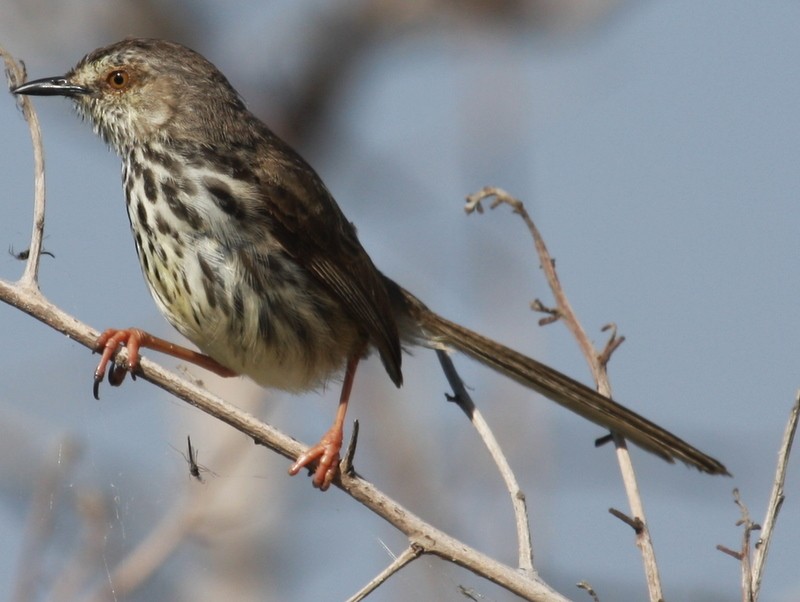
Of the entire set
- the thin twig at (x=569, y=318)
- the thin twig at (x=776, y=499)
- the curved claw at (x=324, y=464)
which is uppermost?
the thin twig at (x=569, y=318)

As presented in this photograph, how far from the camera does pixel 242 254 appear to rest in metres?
5.06

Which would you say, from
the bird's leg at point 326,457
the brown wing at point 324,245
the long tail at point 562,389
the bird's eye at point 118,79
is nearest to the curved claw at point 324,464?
the bird's leg at point 326,457

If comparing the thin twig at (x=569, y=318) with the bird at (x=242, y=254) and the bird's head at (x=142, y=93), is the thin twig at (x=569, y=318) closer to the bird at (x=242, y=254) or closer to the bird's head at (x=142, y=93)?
the bird at (x=242, y=254)

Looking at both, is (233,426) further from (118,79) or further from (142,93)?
(118,79)

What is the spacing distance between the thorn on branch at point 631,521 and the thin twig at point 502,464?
0.29 m

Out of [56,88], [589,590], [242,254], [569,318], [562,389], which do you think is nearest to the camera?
[589,590]

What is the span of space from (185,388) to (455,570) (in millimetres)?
1970

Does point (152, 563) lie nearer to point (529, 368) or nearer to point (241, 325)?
point (241, 325)

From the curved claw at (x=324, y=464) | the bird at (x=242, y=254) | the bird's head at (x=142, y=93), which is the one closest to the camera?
the curved claw at (x=324, y=464)

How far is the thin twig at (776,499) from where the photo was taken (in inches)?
143

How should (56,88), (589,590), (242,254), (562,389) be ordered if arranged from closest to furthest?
(589,590) → (242,254) → (562,389) → (56,88)

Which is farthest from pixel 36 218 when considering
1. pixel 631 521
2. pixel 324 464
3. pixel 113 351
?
pixel 631 521

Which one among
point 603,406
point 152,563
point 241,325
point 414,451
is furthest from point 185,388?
point 414,451

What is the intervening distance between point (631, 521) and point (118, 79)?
3093 mm
